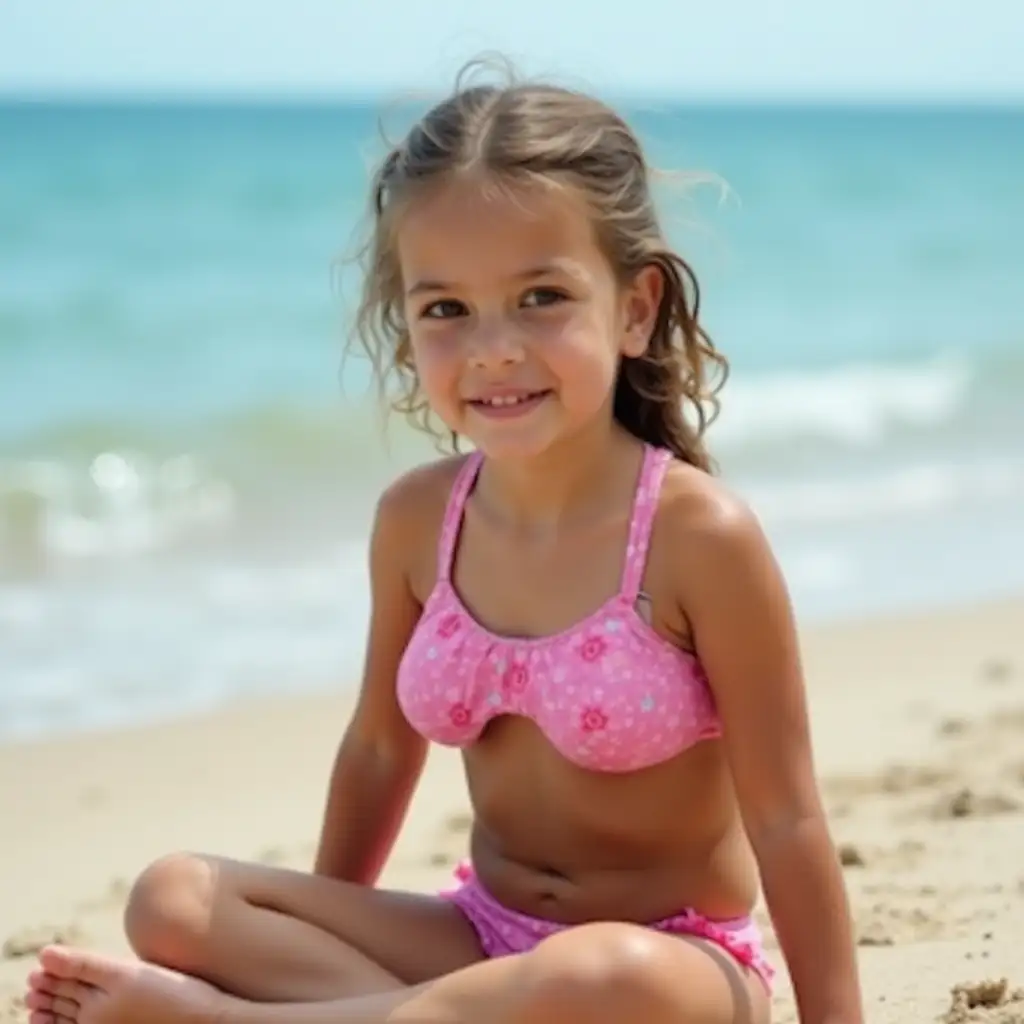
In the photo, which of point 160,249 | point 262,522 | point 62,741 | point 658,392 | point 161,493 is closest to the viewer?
point 658,392

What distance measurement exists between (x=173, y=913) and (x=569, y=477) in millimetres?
835

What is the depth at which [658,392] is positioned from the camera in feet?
10.1

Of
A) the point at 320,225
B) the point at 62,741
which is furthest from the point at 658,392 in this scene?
the point at 320,225

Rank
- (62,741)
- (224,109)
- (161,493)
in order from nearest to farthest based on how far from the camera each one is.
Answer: (62,741) < (161,493) < (224,109)

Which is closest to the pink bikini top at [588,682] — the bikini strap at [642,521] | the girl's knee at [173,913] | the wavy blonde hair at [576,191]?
the bikini strap at [642,521]

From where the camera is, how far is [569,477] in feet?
9.82

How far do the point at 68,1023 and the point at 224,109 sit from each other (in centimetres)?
4917

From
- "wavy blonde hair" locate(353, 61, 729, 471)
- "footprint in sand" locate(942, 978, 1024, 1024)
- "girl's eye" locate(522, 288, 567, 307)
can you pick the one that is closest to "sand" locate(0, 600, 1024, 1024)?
"footprint in sand" locate(942, 978, 1024, 1024)

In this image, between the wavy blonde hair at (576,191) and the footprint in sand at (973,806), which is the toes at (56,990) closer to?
the wavy blonde hair at (576,191)

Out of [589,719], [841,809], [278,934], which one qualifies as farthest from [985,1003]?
[841,809]

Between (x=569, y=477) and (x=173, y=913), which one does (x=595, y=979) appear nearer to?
(x=173, y=913)

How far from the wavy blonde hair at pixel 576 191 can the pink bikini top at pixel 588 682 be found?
147 millimetres

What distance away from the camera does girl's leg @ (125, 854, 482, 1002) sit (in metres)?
2.88

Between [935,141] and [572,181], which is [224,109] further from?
[572,181]
